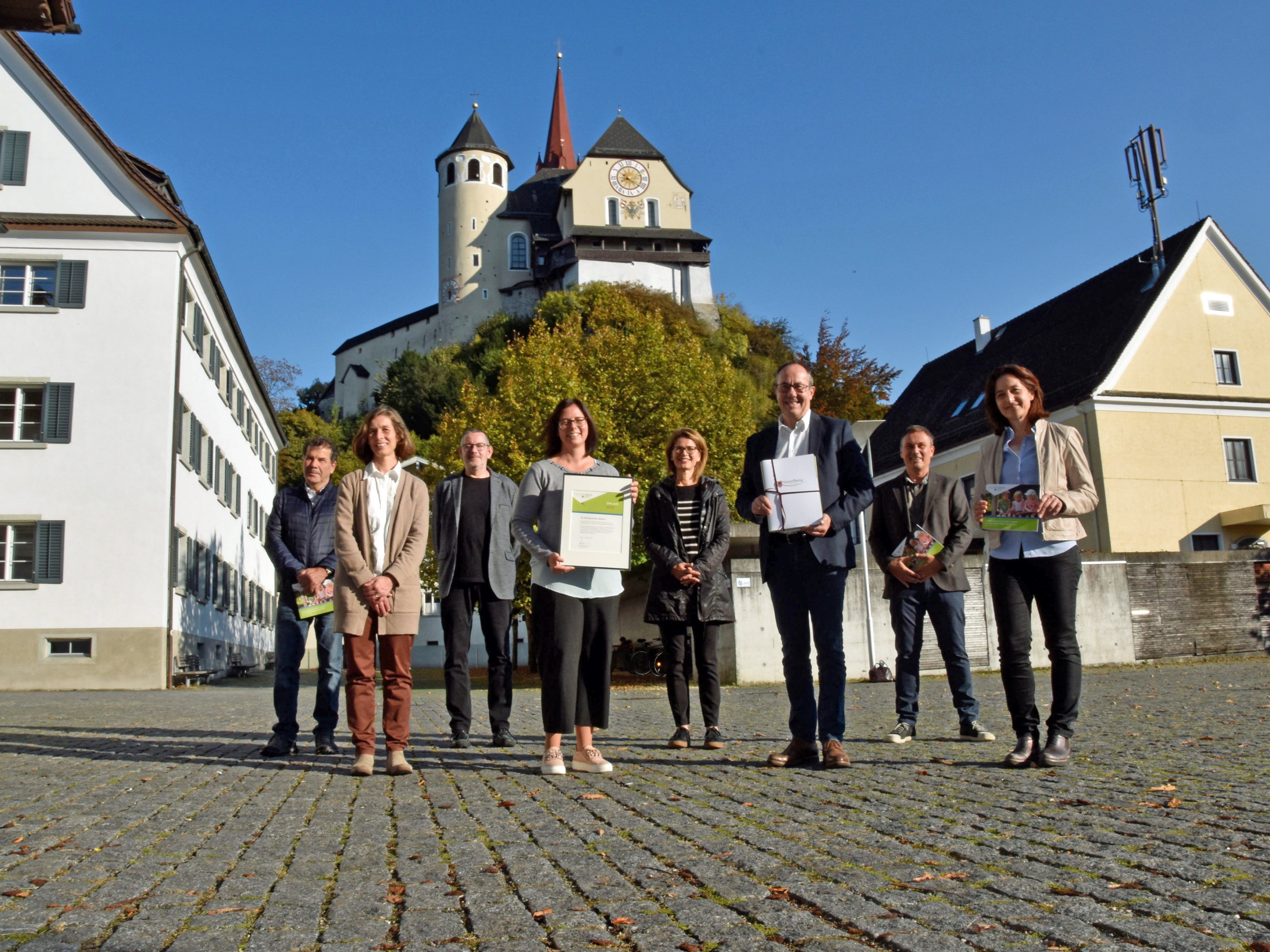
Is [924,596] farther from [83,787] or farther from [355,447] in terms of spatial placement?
[83,787]

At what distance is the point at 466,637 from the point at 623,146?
83.8m

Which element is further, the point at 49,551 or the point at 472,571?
the point at 49,551

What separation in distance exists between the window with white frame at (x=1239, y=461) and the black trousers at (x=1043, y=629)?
34101mm

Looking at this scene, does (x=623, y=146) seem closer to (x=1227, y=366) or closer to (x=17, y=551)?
(x=1227, y=366)

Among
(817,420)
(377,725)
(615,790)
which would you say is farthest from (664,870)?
(377,725)

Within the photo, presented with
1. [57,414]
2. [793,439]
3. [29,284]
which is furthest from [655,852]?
[29,284]

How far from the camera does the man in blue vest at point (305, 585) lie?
732 cm

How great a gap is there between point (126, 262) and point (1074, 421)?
1064 inches

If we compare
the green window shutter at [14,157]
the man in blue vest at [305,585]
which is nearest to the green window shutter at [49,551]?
the green window shutter at [14,157]

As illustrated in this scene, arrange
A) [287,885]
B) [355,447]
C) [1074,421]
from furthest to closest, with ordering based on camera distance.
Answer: [1074,421], [355,447], [287,885]

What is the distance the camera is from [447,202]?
9288cm

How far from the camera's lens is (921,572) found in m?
7.54

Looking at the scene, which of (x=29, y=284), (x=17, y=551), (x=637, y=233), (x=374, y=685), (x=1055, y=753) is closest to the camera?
(x=1055, y=753)

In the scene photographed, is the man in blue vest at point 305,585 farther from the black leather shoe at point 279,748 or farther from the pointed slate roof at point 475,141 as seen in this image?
the pointed slate roof at point 475,141
